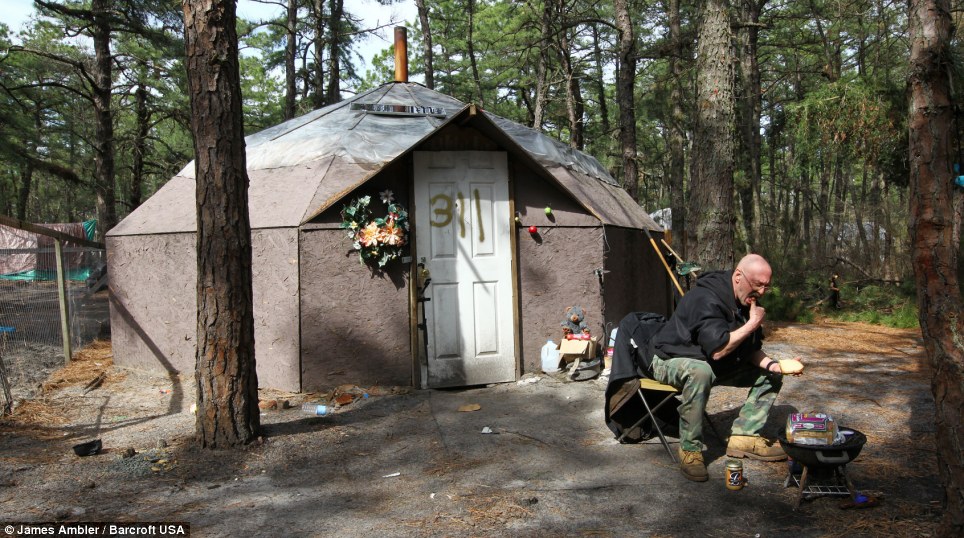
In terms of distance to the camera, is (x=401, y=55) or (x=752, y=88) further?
(x=752, y=88)

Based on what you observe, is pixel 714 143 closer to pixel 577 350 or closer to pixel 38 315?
pixel 577 350

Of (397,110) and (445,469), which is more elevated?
(397,110)

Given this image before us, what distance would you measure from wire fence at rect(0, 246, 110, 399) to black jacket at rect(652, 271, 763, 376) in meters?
6.01

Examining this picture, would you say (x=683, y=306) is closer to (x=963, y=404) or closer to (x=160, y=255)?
(x=963, y=404)

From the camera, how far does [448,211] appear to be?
6.99m

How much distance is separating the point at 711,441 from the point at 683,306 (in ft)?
4.15

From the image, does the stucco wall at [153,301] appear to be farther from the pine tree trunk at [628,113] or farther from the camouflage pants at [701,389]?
the pine tree trunk at [628,113]

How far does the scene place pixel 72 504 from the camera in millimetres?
3639

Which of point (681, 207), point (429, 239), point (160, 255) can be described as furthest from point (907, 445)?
point (681, 207)

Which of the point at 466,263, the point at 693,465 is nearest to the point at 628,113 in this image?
the point at 466,263

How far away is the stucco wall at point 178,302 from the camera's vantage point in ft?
21.6

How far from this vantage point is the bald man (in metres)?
3.92

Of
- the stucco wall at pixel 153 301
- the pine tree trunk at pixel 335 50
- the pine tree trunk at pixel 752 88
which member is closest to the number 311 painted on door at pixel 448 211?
the stucco wall at pixel 153 301

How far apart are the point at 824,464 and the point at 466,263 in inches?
169
